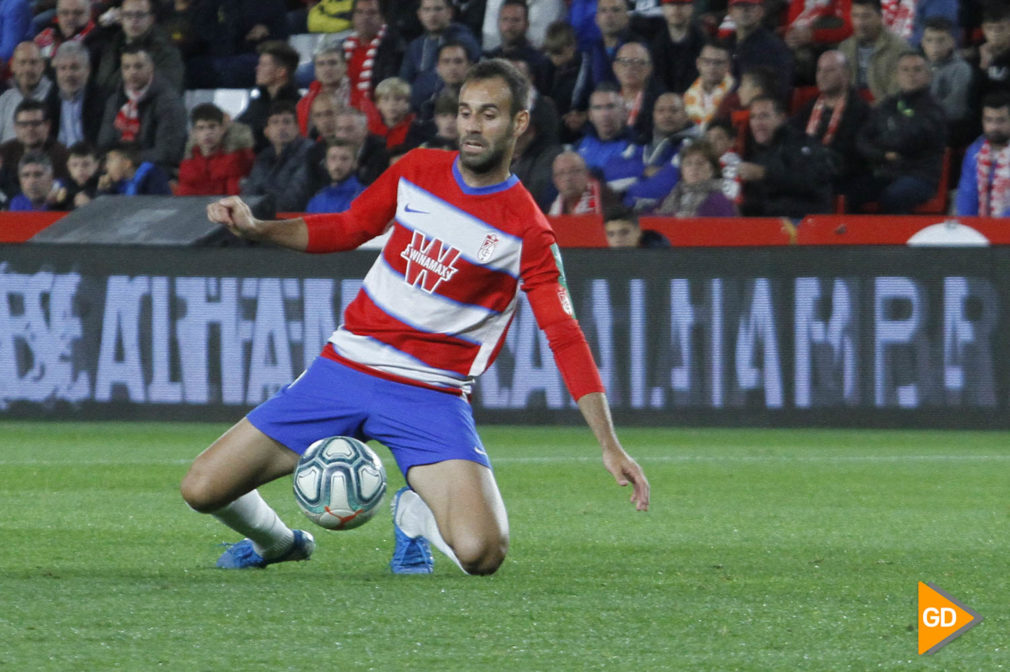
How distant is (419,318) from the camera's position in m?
→ 5.90

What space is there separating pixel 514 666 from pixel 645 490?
87 cm

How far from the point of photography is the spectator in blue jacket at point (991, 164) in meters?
12.4

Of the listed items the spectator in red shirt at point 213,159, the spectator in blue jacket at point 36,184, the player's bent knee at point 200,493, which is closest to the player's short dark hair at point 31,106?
the spectator in blue jacket at point 36,184

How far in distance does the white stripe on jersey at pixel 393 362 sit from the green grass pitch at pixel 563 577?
635mm

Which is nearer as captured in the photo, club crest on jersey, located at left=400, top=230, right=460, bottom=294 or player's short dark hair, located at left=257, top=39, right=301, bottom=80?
club crest on jersey, located at left=400, top=230, right=460, bottom=294

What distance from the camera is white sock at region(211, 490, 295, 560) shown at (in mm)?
5824

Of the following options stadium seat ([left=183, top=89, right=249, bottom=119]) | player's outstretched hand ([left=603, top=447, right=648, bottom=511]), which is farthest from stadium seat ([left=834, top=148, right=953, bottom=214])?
player's outstretched hand ([left=603, top=447, right=648, bottom=511])

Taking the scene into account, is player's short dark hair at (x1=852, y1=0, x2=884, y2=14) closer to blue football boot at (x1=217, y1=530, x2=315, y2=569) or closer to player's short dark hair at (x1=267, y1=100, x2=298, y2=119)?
player's short dark hair at (x1=267, y1=100, x2=298, y2=119)

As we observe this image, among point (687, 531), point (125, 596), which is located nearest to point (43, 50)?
point (687, 531)

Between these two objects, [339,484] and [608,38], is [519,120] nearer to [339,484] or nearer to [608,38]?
[339,484]

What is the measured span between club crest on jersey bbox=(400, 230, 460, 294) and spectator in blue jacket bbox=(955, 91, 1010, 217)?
7520 mm

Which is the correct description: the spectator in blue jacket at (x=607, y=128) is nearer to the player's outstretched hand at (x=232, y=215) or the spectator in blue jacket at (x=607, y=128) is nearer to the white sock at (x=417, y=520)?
the white sock at (x=417, y=520)

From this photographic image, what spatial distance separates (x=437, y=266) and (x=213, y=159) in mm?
9094
